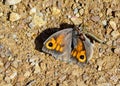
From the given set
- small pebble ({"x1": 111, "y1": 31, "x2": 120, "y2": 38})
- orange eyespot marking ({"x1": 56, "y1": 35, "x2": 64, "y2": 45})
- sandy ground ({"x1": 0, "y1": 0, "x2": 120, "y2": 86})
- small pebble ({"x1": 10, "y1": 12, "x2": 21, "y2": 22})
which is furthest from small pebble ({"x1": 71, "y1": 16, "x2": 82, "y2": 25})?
small pebble ({"x1": 10, "y1": 12, "x2": 21, "y2": 22})

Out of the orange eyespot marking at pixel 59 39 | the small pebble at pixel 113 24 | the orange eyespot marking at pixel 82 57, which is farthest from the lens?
the small pebble at pixel 113 24

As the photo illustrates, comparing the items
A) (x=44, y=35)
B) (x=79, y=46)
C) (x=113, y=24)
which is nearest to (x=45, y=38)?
(x=44, y=35)

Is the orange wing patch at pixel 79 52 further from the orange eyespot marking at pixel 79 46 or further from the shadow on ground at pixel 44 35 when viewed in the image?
the shadow on ground at pixel 44 35

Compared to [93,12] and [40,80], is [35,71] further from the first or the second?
[93,12]

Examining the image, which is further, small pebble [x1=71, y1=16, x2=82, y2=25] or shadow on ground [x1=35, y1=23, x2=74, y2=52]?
small pebble [x1=71, y1=16, x2=82, y2=25]

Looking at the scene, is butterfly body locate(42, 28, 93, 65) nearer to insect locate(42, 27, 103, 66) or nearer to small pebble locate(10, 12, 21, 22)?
insect locate(42, 27, 103, 66)

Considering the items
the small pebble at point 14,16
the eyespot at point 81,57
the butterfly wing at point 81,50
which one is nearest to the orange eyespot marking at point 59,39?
the butterfly wing at point 81,50

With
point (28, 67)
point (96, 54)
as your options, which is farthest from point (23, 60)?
point (96, 54)
